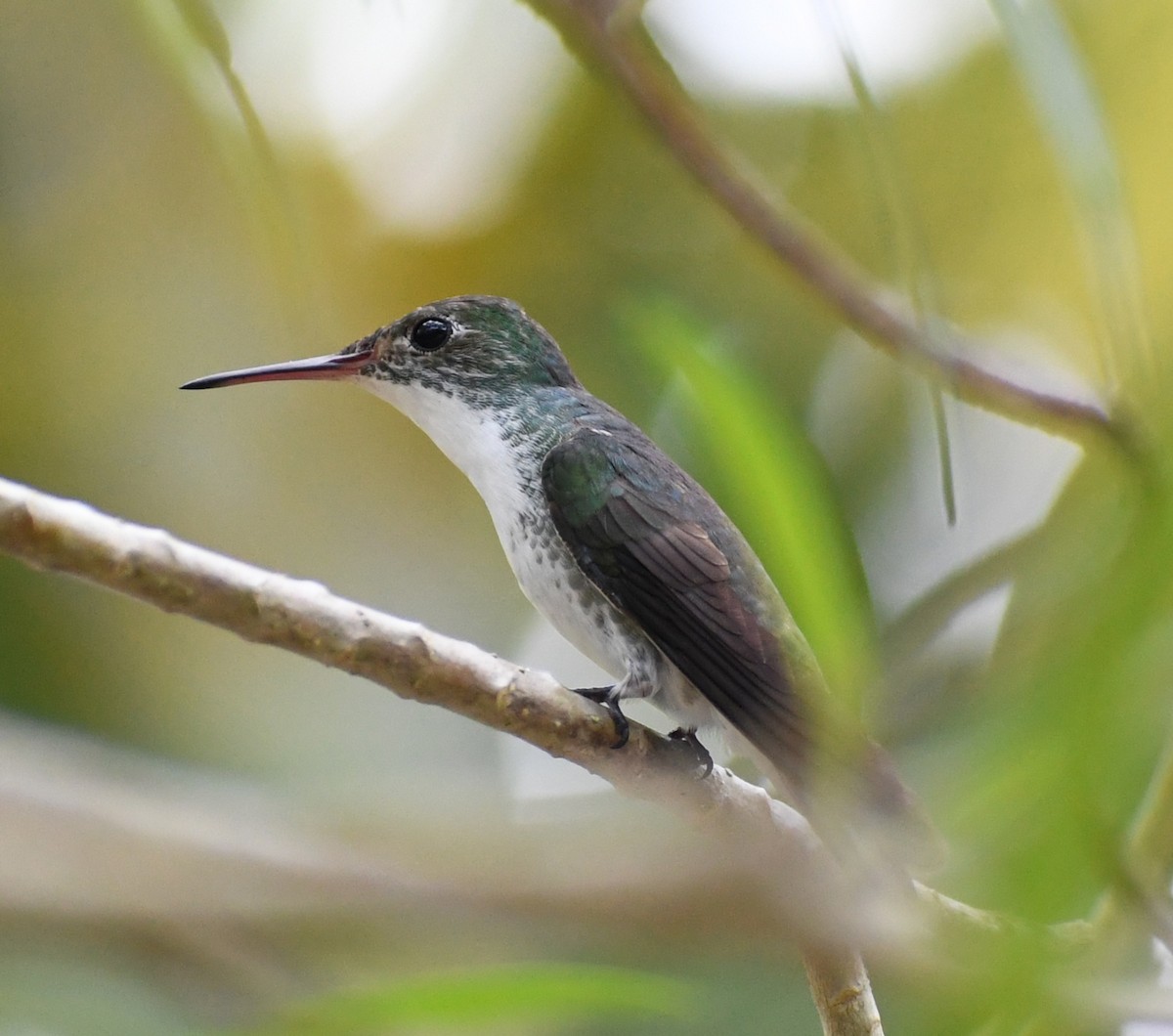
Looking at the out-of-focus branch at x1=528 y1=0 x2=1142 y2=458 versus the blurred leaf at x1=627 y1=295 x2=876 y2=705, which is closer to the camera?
the blurred leaf at x1=627 y1=295 x2=876 y2=705

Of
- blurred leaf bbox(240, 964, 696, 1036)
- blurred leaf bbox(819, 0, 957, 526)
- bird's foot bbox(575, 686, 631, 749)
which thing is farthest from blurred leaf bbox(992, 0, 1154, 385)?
bird's foot bbox(575, 686, 631, 749)

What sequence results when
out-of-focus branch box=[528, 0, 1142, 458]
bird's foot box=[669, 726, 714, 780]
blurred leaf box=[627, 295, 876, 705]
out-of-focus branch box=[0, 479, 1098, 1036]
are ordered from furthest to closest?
bird's foot box=[669, 726, 714, 780]
out-of-focus branch box=[528, 0, 1142, 458]
blurred leaf box=[627, 295, 876, 705]
out-of-focus branch box=[0, 479, 1098, 1036]

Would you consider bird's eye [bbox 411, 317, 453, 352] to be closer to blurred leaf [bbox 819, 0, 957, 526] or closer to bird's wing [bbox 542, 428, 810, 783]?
bird's wing [bbox 542, 428, 810, 783]

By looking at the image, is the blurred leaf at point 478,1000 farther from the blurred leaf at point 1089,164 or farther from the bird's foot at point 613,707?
the bird's foot at point 613,707

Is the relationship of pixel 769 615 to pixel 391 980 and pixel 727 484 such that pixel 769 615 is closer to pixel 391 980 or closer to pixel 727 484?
pixel 727 484

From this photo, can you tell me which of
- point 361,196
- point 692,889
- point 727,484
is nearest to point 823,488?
point 727,484

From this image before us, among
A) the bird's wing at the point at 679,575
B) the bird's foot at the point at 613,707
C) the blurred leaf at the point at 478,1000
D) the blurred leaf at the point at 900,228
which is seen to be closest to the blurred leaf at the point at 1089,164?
Answer: the blurred leaf at the point at 900,228
